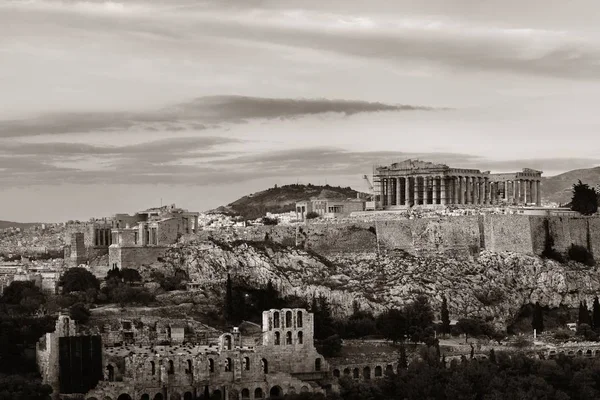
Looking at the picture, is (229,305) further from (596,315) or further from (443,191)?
(443,191)

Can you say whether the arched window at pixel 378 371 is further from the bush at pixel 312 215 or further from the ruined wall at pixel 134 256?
the bush at pixel 312 215

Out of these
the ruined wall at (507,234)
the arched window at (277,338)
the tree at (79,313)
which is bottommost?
the arched window at (277,338)

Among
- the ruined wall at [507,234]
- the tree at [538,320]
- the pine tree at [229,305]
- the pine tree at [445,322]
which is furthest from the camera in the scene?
the ruined wall at [507,234]

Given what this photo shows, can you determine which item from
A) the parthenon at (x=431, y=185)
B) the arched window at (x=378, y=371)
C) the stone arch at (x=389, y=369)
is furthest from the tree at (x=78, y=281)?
the parthenon at (x=431, y=185)

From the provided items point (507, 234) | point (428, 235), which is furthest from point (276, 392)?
point (507, 234)

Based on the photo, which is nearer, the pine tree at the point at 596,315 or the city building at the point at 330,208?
the pine tree at the point at 596,315

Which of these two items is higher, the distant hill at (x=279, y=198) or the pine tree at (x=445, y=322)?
the distant hill at (x=279, y=198)

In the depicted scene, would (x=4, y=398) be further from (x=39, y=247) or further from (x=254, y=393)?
(x=39, y=247)
